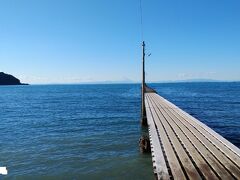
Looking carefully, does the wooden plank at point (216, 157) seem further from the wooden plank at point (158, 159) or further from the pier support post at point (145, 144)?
the pier support post at point (145, 144)

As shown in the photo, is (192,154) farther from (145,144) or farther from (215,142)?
(145,144)

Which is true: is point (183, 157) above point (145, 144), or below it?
above

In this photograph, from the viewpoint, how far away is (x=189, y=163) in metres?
8.59

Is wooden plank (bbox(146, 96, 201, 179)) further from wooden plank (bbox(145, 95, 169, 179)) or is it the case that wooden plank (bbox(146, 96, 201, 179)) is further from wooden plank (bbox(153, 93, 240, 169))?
wooden plank (bbox(153, 93, 240, 169))

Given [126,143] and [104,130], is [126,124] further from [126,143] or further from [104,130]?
[126,143]

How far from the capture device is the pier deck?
7.72 m

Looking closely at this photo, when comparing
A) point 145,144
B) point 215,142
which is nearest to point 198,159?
point 215,142

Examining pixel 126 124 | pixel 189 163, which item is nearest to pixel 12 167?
pixel 189 163

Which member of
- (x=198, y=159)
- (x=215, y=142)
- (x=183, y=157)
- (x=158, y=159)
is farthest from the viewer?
(x=215, y=142)

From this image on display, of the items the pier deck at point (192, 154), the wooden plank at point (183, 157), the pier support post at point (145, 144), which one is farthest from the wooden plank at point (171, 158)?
the pier support post at point (145, 144)

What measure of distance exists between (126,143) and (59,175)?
21.3 feet

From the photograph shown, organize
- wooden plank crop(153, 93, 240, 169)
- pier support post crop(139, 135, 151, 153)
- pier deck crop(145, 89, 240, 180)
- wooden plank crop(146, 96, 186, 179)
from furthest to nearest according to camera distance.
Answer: pier support post crop(139, 135, 151, 153), wooden plank crop(153, 93, 240, 169), pier deck crop(145, 89, 240, 180), wooden plank crop(146, 96, 186, 179)

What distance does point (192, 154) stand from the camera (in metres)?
9.59

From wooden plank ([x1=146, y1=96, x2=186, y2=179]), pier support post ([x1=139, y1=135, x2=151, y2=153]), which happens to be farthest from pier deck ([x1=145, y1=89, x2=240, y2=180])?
pier support post ([x1=139, y1=135, x2=151, y2=153])
